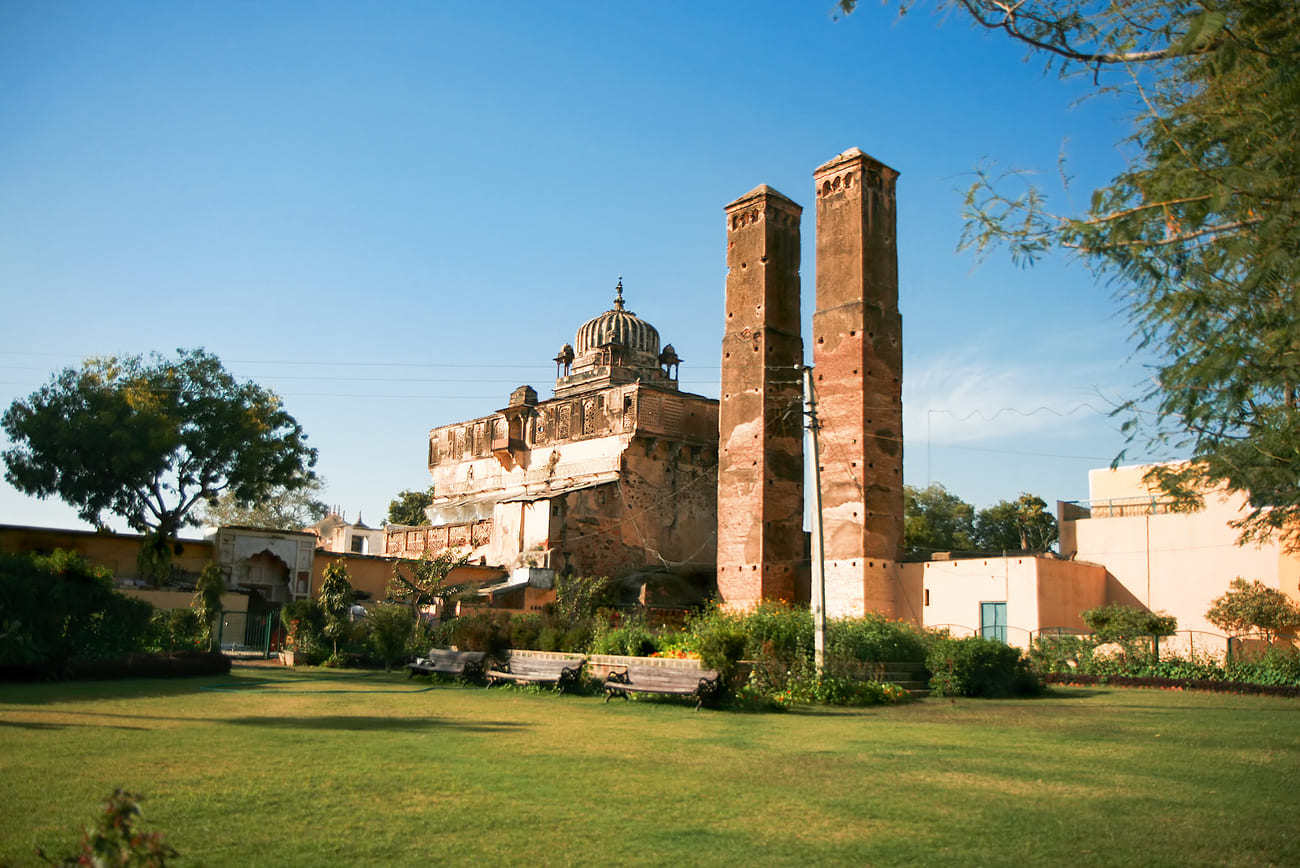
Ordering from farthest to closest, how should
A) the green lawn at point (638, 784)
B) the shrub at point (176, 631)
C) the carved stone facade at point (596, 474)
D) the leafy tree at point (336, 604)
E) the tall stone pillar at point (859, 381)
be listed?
the carved stone facade at point (596, 474) < the tall stone pillar at point (859, 381) < the leafy tree at point (336, 604) < the shrub at point (176, 631) < the green lawn at point (638, 784)

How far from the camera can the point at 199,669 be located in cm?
1709

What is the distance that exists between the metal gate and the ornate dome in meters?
Result: 17.5

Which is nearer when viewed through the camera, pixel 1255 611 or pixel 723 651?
pixel 723 651

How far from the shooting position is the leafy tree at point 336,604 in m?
22.0

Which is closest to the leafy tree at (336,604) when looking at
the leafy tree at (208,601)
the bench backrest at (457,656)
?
the leafy tree at (208,601)

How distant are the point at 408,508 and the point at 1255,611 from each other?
44855mm

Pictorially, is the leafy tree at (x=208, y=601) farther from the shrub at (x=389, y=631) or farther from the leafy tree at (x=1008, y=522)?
the leafy tree at (x=1008, y=522)

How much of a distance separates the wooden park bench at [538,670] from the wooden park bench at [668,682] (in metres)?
0.89

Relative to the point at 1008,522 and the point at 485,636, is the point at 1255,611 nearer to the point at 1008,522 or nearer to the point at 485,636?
the point at 485,636

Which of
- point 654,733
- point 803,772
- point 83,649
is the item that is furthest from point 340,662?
point 803,772

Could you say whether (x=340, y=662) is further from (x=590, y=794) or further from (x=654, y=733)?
(x=590, y=794)

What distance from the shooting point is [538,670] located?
53.1ft

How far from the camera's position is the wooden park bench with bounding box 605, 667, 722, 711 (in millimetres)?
13859

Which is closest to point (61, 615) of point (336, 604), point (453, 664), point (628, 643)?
point (453, 664)
